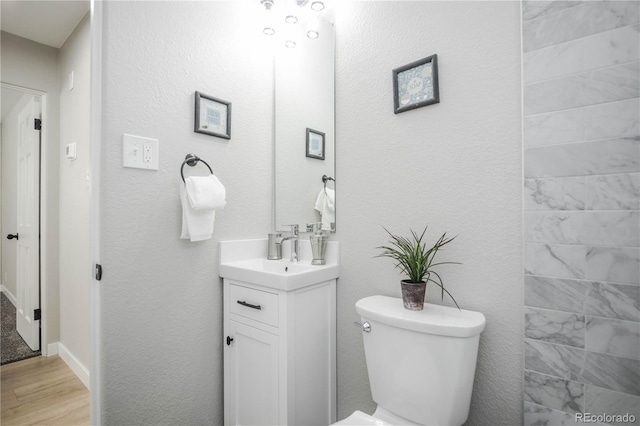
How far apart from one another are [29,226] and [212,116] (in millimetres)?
2221

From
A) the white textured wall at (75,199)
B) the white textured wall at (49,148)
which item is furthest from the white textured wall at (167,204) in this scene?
the white textured wall at (49,148)

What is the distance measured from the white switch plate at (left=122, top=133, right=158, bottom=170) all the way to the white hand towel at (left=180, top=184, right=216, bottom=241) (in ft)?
0.50

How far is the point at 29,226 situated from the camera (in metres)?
2.61

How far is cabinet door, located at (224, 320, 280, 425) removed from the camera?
129 cm

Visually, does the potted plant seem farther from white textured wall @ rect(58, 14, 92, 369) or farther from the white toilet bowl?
white textured wall @ rect(58, 14, 92, 369)

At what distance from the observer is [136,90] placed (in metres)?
1.27

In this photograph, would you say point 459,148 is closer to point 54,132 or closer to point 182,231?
point 182,231

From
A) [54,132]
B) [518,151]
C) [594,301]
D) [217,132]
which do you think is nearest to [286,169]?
[217,132]

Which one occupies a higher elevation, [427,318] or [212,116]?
[212,116]

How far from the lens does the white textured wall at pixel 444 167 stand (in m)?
1.11

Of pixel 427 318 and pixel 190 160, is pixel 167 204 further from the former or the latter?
pixel 427 318

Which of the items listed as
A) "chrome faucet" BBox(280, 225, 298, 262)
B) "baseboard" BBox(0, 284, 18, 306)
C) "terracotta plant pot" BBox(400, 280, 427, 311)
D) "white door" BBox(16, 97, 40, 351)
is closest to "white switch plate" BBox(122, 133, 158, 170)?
"chrome faucet" BBox(280, 225, 298, 262)

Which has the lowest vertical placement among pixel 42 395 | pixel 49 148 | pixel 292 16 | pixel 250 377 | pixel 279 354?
pixel 42 395

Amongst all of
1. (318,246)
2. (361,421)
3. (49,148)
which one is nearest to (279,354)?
(361,421)
